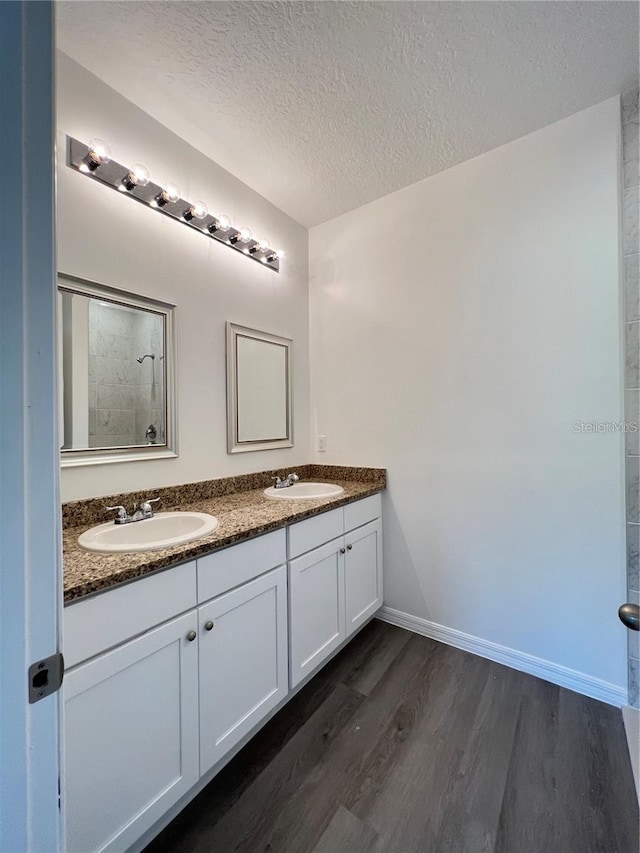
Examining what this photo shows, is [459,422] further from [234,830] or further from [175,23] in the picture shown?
[175,23]

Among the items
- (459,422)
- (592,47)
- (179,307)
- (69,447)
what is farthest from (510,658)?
(592,47)

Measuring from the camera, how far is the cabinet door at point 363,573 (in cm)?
185

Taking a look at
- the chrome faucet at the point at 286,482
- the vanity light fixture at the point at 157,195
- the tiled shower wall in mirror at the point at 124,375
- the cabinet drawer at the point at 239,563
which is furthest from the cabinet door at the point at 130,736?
the vanity light fixture at the point at 157,195

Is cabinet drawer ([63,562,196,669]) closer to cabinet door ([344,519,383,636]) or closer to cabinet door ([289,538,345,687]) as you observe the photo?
cabinet door ([289,538,345,687])

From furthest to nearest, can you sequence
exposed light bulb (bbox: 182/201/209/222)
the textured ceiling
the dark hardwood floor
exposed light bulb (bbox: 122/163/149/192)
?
exposed light bulb (bbox: 182/201/209/222) → exposed light bulb (bbox: 122/163/149/192) → the textured ceiling → the dark hardwood floor

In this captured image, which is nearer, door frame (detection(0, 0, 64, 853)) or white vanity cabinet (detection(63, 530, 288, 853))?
door frame (detection(0, 0, 64, 853))

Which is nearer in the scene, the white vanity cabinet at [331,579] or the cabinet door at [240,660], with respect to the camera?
the cabinet door at [240,660]

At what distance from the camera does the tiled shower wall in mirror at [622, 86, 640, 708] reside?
1491mm

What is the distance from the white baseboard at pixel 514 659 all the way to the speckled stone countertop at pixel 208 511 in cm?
80

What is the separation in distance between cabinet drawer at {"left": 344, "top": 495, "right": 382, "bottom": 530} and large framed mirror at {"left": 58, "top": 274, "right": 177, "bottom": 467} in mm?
924

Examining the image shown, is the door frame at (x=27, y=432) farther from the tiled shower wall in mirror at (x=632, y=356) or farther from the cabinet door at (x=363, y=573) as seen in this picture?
the tiled shower wall in mirror at (x=632, y=356)

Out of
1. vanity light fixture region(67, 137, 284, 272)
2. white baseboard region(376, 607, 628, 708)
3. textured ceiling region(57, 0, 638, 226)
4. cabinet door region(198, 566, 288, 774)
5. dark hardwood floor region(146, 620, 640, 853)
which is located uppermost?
textured ceiling region(57, 0, 638, 226)

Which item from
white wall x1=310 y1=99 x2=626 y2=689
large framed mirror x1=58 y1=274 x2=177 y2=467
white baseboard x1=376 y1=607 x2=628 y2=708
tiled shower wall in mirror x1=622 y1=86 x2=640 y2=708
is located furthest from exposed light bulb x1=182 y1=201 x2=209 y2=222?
white baseboard x1=376 y1=607 x2=628 y2=708

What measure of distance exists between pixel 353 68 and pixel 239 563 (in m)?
1.92
